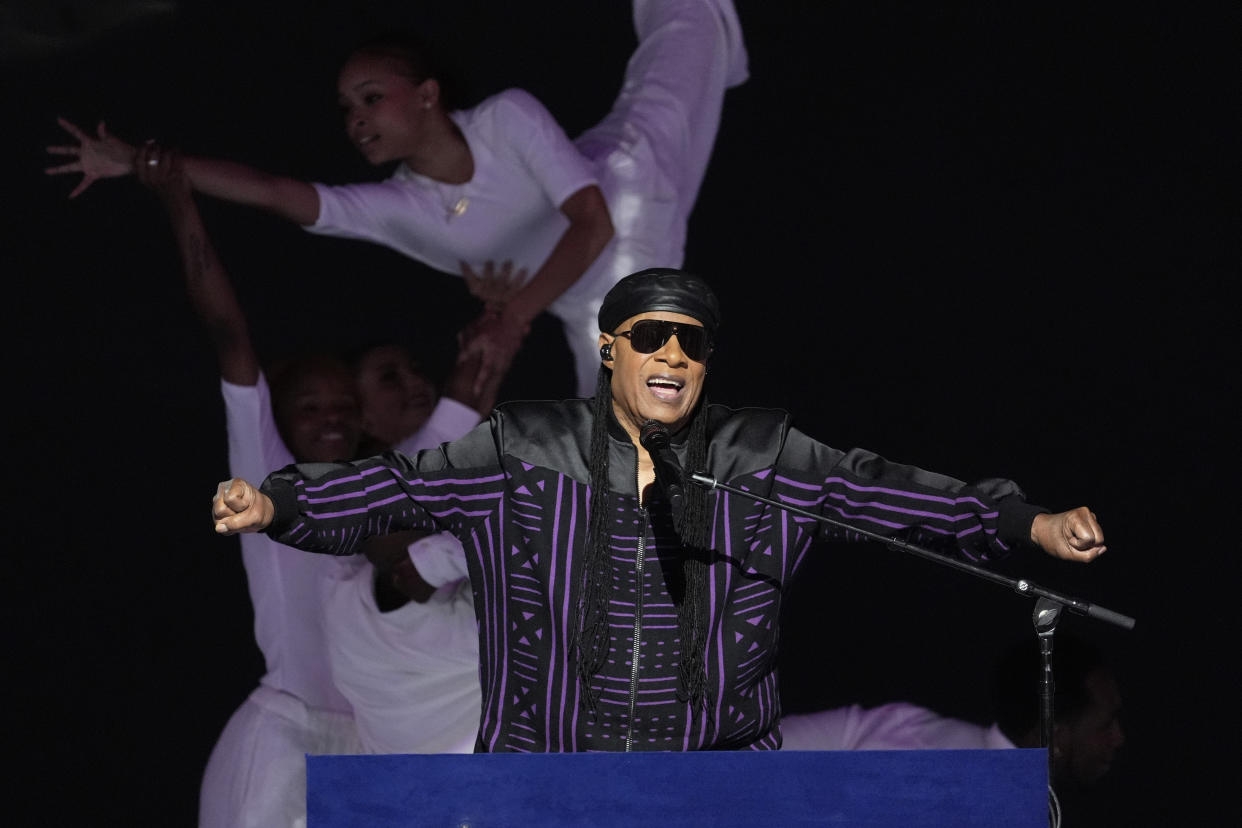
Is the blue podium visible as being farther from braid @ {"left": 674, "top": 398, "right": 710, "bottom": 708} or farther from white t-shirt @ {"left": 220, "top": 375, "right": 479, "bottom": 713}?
white t-shirt @ {"left": 220, "top": 375, "right": 479, "bottom": 713}

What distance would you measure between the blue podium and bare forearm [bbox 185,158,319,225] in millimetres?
2175

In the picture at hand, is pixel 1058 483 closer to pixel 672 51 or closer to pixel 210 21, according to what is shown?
pixel 672 51

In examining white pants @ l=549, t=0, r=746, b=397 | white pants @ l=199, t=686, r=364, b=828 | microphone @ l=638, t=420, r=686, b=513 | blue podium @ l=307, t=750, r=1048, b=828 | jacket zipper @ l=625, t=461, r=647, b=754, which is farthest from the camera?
white pants @ l=549, t=0, r=746, b=397

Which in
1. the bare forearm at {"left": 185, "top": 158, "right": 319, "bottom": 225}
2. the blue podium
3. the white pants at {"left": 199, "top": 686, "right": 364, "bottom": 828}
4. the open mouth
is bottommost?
the white pants at {"left": 199, "top": 686, "right": 364, "bottom": 828}

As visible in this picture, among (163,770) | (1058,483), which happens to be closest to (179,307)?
(163,770)

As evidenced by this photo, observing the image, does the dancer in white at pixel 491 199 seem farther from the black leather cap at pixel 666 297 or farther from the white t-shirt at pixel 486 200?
the black leather cap at pixel 666 297

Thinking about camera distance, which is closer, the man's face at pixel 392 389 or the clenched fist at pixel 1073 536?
the clenched fist at pixel 1073 536

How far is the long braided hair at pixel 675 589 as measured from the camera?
Result: 2.35m

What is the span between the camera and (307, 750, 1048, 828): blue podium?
178 centimetres

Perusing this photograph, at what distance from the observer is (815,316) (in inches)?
152

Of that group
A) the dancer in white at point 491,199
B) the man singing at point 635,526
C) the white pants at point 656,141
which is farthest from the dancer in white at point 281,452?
the man singing at point 635,526

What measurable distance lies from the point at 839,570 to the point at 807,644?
0.21m

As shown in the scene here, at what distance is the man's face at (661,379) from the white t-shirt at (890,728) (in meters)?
1.57

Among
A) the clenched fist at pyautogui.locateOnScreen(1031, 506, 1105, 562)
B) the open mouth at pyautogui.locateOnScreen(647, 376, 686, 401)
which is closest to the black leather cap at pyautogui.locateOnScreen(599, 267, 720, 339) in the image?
the open mouth at pyautogui.locateOnScreen(647, 376, 686, 401)
